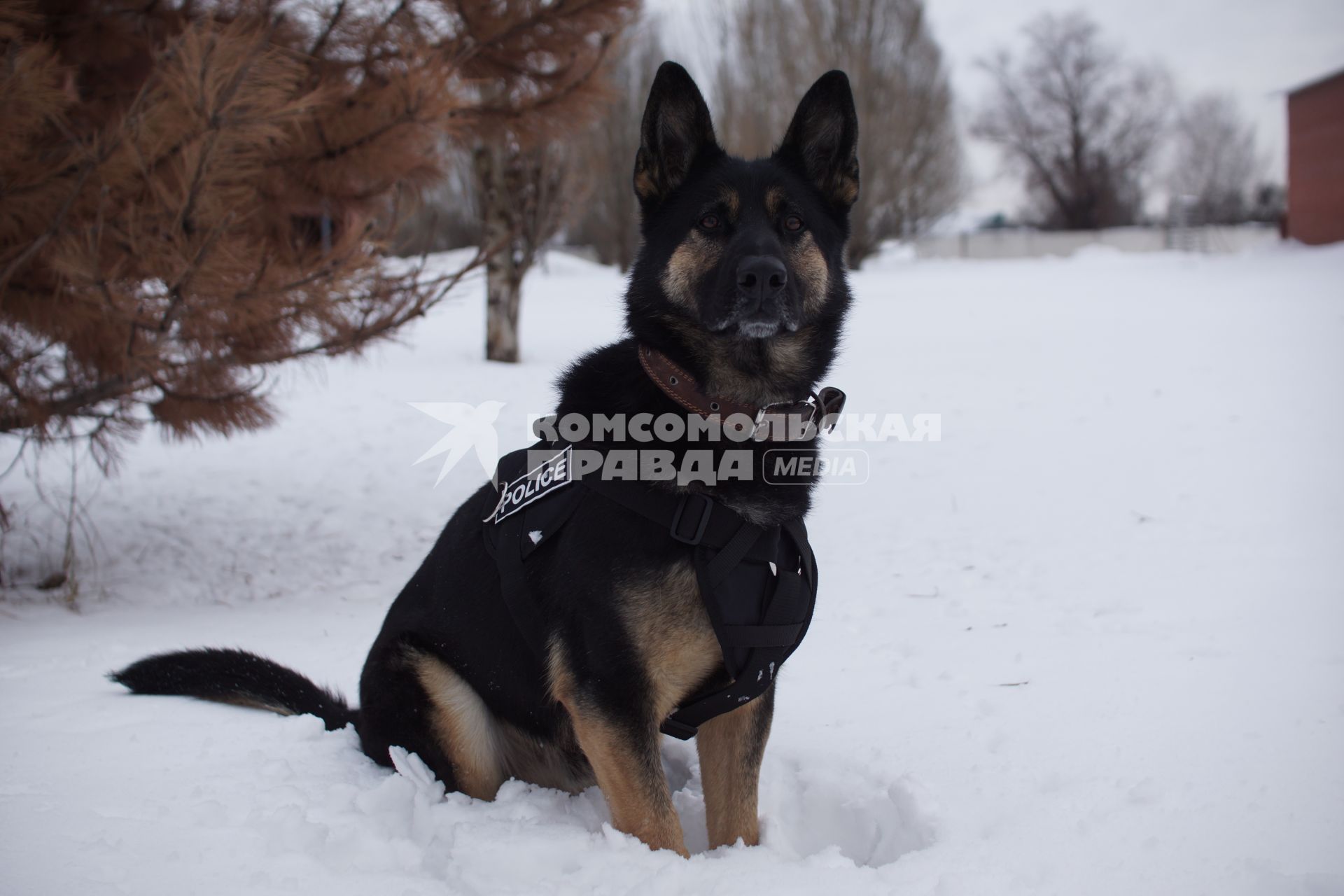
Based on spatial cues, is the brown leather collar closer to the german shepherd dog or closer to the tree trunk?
the german shepherd dog

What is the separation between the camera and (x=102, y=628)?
4.20 metres

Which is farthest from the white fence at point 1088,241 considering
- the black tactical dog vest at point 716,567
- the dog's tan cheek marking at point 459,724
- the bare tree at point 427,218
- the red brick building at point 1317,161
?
the dog's tan cheek marking at point 459,724

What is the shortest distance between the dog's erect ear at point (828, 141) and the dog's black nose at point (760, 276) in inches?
21.5

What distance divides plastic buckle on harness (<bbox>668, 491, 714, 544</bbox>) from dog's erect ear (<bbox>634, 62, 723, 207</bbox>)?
100cm

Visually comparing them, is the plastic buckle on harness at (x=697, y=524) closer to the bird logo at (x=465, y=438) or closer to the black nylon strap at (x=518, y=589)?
the black nylon strap at (x=518, y=589)

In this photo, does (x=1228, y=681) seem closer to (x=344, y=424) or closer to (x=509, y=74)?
(x=509, y=74)

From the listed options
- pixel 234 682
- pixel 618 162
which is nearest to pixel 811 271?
pixel 234 682

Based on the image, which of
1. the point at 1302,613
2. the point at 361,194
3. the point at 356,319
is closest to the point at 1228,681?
the point at 1302,613

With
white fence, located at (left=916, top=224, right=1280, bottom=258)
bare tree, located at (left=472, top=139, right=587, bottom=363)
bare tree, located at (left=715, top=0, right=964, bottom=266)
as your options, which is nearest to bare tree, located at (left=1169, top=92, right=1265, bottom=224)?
white fence, located at (left=916, top=224, right=1280, bottom=258)

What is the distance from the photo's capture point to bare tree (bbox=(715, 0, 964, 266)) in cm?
2702

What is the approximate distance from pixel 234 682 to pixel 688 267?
2106 millimetres

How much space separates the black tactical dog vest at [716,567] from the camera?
87.5 inches

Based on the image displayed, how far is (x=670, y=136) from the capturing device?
8.73 ft

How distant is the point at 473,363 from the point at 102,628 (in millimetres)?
8303
